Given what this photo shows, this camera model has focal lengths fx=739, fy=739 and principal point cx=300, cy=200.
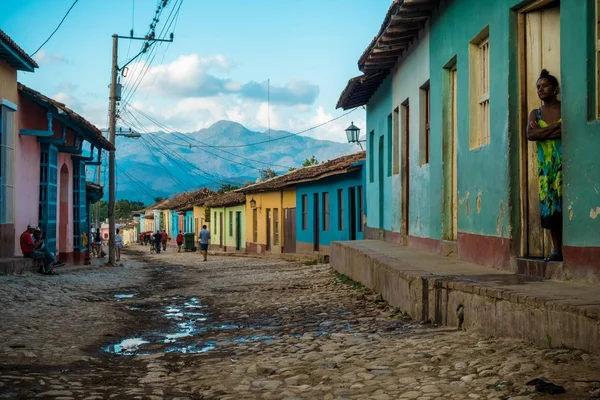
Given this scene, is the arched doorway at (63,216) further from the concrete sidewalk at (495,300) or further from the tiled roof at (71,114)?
the concrete sidewalk at (495,300)

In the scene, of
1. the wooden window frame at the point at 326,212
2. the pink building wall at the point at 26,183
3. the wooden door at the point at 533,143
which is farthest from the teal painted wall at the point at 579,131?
the wooden window frame at the point at 326,212

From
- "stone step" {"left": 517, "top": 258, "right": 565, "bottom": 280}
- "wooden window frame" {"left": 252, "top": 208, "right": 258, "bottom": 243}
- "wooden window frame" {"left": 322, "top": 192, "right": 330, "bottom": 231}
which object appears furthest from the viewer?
"wooden window frame" {"left": 252, "top": 208, "right": 258, "bottom": 243}

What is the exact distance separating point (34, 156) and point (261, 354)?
37.9 ft

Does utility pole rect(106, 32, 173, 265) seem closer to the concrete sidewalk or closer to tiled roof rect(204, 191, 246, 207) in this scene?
tiled roof rect(204, 191, 246, 207)

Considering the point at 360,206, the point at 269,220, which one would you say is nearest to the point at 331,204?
the point at 360,206

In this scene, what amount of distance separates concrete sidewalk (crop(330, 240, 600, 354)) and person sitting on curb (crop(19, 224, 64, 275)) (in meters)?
7.86

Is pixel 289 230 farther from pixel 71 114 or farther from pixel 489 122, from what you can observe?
pixel 489 122

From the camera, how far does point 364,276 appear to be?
10.3 meters

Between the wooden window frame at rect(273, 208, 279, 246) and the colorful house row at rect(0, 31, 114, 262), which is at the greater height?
the colorful house row at rect(0, 31, 114, 262)

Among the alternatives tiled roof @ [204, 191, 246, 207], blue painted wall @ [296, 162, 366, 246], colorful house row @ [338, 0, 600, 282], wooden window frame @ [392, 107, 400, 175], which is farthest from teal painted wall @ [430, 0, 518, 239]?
tiled roof @ [204, 191, 246, 207]

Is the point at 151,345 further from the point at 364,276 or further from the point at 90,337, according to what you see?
the point at 364,276

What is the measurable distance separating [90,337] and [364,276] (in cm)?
440

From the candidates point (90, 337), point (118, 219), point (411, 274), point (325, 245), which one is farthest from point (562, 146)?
point (118, 219)

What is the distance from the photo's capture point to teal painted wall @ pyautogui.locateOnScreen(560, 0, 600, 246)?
517 centimetres
